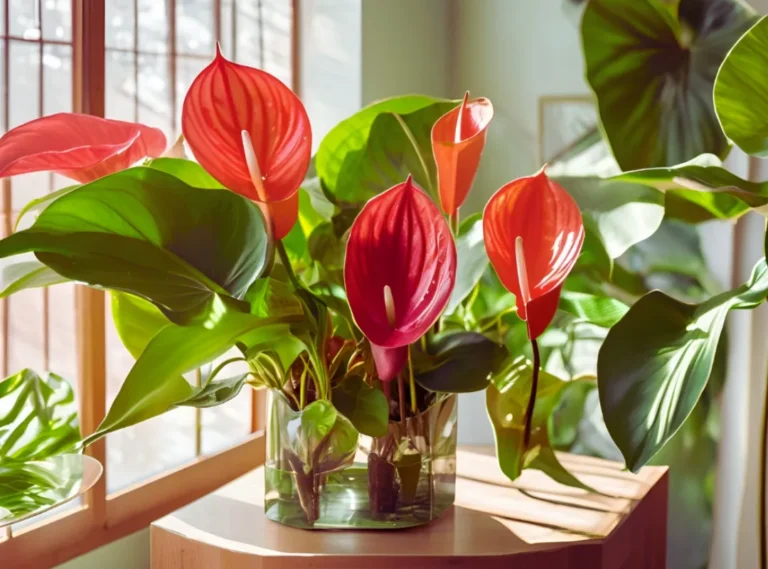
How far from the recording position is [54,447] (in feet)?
2.61

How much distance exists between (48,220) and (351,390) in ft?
1.03

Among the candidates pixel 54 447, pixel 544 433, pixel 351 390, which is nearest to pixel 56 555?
pixel 54 447

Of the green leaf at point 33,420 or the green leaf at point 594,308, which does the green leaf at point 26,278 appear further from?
the green leaf at point 594,308

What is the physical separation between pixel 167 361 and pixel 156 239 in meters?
0.09

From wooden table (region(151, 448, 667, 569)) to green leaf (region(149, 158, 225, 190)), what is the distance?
0.33 m

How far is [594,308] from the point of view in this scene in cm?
97

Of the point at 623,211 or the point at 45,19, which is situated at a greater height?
the point at 45,19

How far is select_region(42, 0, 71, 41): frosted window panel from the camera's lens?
0.96 meters

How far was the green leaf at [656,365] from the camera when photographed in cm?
67

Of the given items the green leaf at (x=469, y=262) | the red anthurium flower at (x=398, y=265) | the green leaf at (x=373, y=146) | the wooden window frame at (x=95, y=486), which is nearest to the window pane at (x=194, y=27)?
the wooden window frame at (x=95, y=486)

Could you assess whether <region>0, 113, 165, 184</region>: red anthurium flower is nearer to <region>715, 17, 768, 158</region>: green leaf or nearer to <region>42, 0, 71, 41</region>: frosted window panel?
<region>42, 0, 71, 41</region>: frosted window panel

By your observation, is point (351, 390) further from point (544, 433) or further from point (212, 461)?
point (212, 461)

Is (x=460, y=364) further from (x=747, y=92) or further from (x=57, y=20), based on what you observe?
(x=57, y=20)

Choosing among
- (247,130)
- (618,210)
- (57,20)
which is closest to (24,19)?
(57,20)
